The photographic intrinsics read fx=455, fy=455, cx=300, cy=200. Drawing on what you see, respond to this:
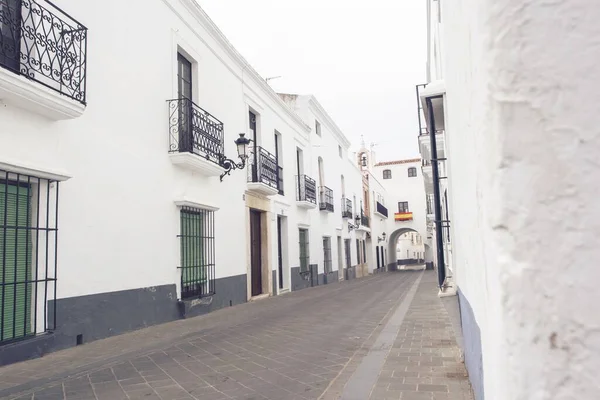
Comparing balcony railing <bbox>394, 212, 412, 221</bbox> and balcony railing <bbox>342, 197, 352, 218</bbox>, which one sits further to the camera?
balcony railing <bbox>394, 212, 412, 221</bbox>

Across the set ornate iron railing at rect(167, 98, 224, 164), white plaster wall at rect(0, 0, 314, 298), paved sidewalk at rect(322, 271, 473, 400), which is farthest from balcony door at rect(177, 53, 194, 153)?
paved sidewalk at rect(322, 271, 473, 400)

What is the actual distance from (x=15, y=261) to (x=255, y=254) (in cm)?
824

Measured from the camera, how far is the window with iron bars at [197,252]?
886cm

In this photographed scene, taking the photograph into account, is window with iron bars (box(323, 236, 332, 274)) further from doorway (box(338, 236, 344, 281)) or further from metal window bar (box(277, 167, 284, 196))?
metal window bar (box(277, 167, 284, 196))

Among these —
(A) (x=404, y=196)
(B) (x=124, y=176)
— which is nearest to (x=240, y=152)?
(B) (x=124, y=176)

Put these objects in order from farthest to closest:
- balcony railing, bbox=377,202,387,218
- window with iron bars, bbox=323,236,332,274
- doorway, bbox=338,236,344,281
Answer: balcony railing, bbox=377,202,387,218
doorway, bbox=338,236,344,281
window with iron bars, bbox=323,236,332,274

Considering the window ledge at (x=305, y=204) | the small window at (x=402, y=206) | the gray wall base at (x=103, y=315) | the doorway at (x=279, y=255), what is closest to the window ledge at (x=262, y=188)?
the doorway at (x=279, y=255)

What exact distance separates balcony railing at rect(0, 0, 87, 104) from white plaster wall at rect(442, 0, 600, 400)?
5530 millimetres

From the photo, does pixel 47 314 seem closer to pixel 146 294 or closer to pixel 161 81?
pixel 146 294

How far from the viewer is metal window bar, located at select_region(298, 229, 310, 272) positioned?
16969mm

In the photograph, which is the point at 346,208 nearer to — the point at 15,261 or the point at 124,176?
the point at 124,176

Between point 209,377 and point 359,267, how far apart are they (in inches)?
900

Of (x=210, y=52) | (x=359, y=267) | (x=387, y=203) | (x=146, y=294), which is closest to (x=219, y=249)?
(x=146, y=294)

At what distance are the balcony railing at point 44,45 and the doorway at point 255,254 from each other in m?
7.39
